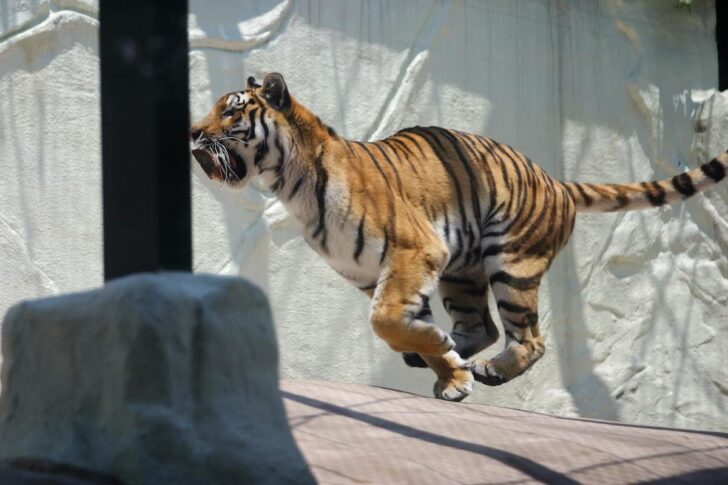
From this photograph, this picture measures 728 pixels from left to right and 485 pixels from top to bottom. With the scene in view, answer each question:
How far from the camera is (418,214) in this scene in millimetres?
4887

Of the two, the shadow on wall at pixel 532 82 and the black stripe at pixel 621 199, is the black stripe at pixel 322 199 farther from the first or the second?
the black stripe at pixel 621 199

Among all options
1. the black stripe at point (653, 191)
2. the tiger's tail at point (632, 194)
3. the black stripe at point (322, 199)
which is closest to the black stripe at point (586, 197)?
the tiger's tail at point (632, 194)

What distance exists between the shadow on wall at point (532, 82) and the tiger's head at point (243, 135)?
1369 mm

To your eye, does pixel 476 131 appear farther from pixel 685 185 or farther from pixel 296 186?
pixel 296 186

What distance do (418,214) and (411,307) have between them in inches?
19.7

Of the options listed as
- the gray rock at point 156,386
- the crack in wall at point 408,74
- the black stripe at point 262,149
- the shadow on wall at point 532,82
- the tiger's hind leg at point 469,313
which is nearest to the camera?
the gray rock at point 156,386

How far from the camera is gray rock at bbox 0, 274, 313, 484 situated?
7.02ft

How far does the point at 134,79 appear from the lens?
225 cm

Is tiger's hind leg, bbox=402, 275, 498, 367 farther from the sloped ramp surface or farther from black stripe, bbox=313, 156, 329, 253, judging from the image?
the sloped ramp surface

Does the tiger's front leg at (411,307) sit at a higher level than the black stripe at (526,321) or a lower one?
higher

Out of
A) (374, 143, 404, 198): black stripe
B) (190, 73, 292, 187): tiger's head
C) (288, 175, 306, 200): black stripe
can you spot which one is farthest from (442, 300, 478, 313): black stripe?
(190, 73, 292, 187): tiger's head

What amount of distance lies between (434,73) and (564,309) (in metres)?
1.76

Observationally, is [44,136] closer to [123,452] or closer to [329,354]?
[329,354]

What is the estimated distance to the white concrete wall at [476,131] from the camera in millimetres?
5688
